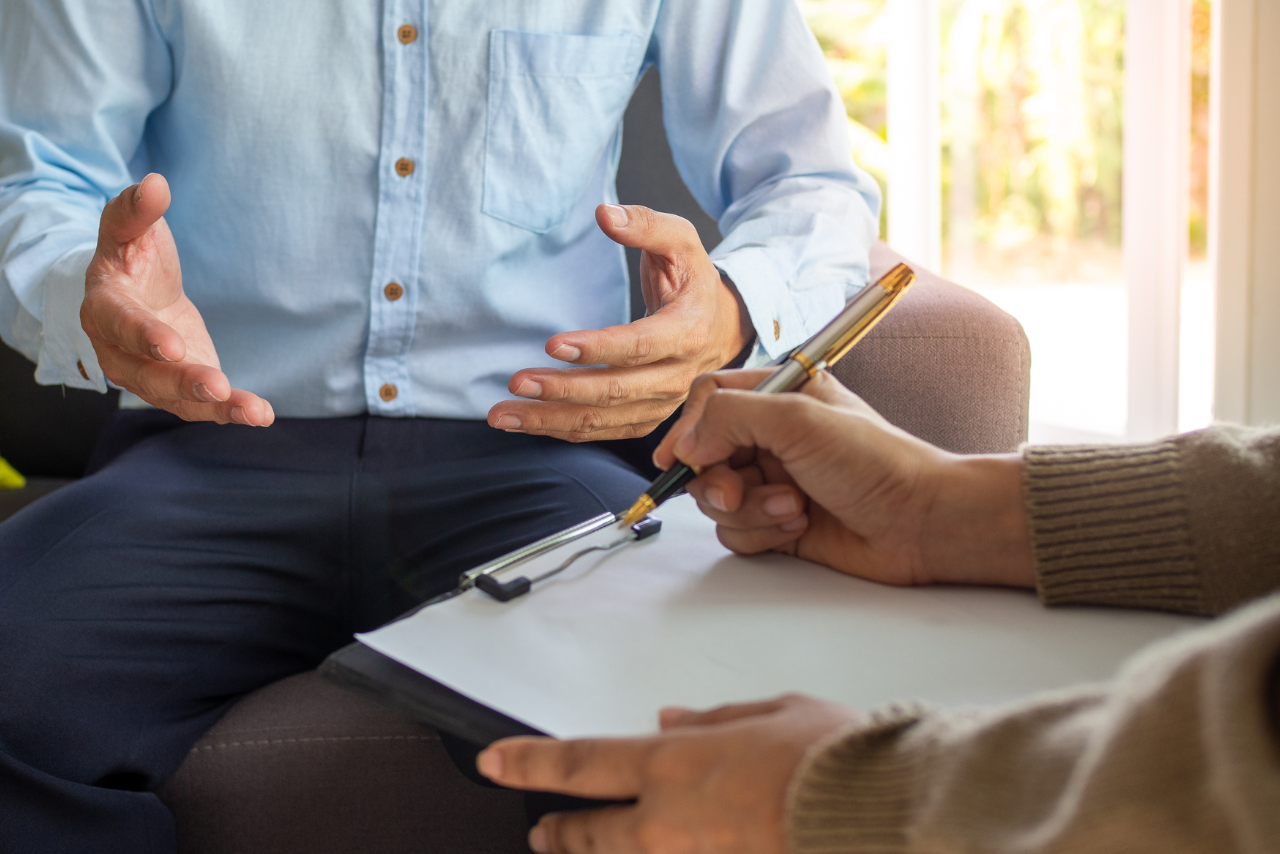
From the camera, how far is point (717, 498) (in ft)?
1.72

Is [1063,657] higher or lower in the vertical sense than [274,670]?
higher

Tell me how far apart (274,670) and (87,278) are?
348 mm

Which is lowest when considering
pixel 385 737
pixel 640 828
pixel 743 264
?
pixel 385 737

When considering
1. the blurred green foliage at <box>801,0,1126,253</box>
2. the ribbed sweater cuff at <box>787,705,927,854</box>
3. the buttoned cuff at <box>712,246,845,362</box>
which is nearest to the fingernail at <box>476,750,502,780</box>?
the ribbed sweater cuff at <box>787,705,927,854</box>

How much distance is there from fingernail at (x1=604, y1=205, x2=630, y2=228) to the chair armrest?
295 millimetres

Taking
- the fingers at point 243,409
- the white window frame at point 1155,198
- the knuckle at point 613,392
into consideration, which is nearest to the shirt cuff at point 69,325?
the fingers at point 243,409

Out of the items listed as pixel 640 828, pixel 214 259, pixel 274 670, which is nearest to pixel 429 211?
pixel 214 259

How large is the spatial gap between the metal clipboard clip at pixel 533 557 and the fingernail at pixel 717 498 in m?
0.06

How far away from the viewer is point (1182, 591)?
1.47 ft

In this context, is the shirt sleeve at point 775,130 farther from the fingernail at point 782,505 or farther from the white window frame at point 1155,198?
the white window frame at point 1155,198

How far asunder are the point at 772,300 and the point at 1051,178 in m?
2.73

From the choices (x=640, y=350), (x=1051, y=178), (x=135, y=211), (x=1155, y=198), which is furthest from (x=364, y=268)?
(x=1051, y=178)

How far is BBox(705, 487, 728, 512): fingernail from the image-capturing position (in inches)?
20.6

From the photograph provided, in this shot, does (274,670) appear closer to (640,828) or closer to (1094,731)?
(640,828)
